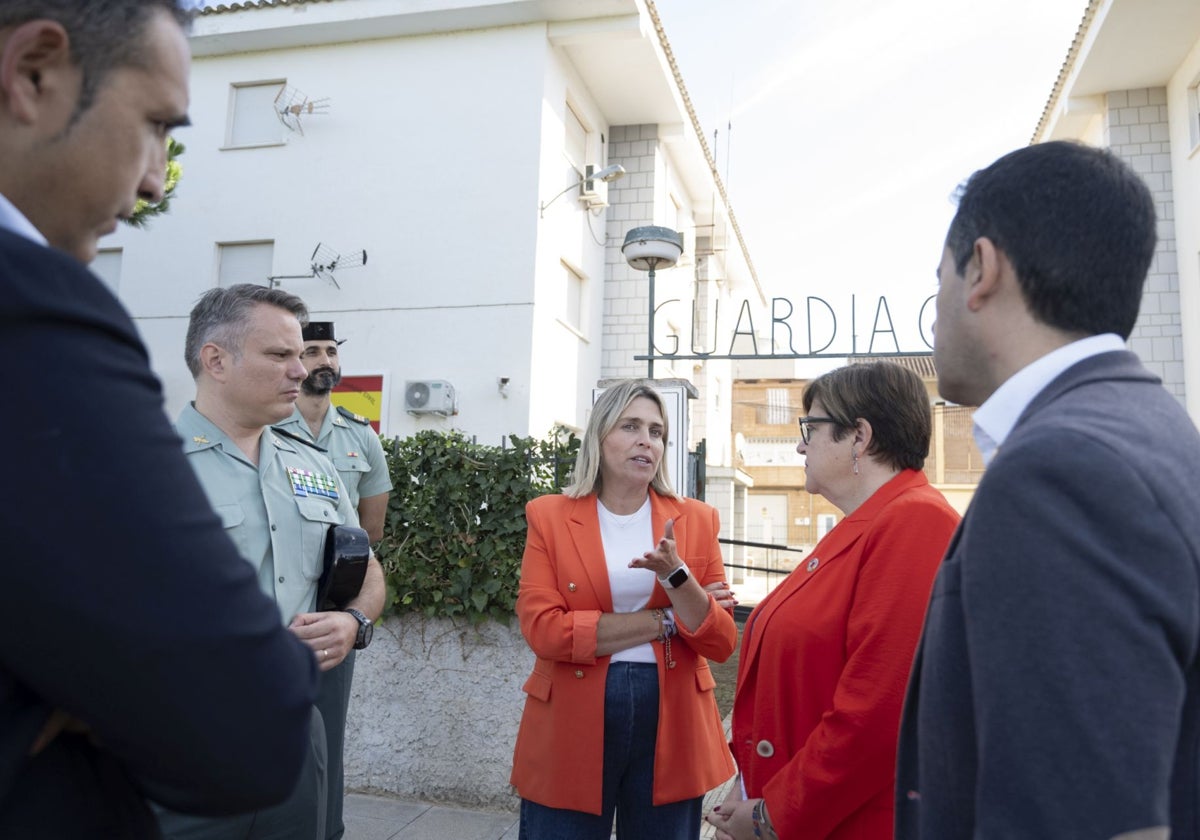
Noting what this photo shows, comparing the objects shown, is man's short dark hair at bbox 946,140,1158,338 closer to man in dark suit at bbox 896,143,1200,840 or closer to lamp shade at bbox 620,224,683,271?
man in dark suit at bbox 896,143,1200,840

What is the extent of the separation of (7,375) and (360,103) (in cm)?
1472

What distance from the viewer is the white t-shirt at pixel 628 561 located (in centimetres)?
306

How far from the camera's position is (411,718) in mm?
5246

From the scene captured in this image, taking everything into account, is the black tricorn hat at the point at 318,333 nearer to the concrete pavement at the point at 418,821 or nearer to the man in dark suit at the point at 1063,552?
the concrete pavement at the point at 418,821

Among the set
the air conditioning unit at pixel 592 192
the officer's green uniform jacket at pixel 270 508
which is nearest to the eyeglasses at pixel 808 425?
the officer's green uniform jacket at pixel 270 508

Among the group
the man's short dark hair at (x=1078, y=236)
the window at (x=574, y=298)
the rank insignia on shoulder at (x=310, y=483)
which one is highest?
the window at (x=574, y=298)

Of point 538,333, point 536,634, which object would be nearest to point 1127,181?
point 536,634

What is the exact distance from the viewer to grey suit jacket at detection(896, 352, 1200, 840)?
100 cm

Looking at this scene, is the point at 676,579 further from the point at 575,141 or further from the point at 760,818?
the point at 575,141

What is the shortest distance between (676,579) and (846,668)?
0.83 m

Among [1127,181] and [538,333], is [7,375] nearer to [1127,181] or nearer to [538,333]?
[1127,181]

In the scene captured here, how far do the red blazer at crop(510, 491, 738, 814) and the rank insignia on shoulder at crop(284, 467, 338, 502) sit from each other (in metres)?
0.81

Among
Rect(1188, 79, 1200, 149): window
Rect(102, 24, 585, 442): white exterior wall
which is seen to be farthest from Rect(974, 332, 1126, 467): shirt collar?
Rect(1188, 79, 1200, 149): window

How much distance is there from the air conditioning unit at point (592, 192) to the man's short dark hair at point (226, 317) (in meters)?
12.3
